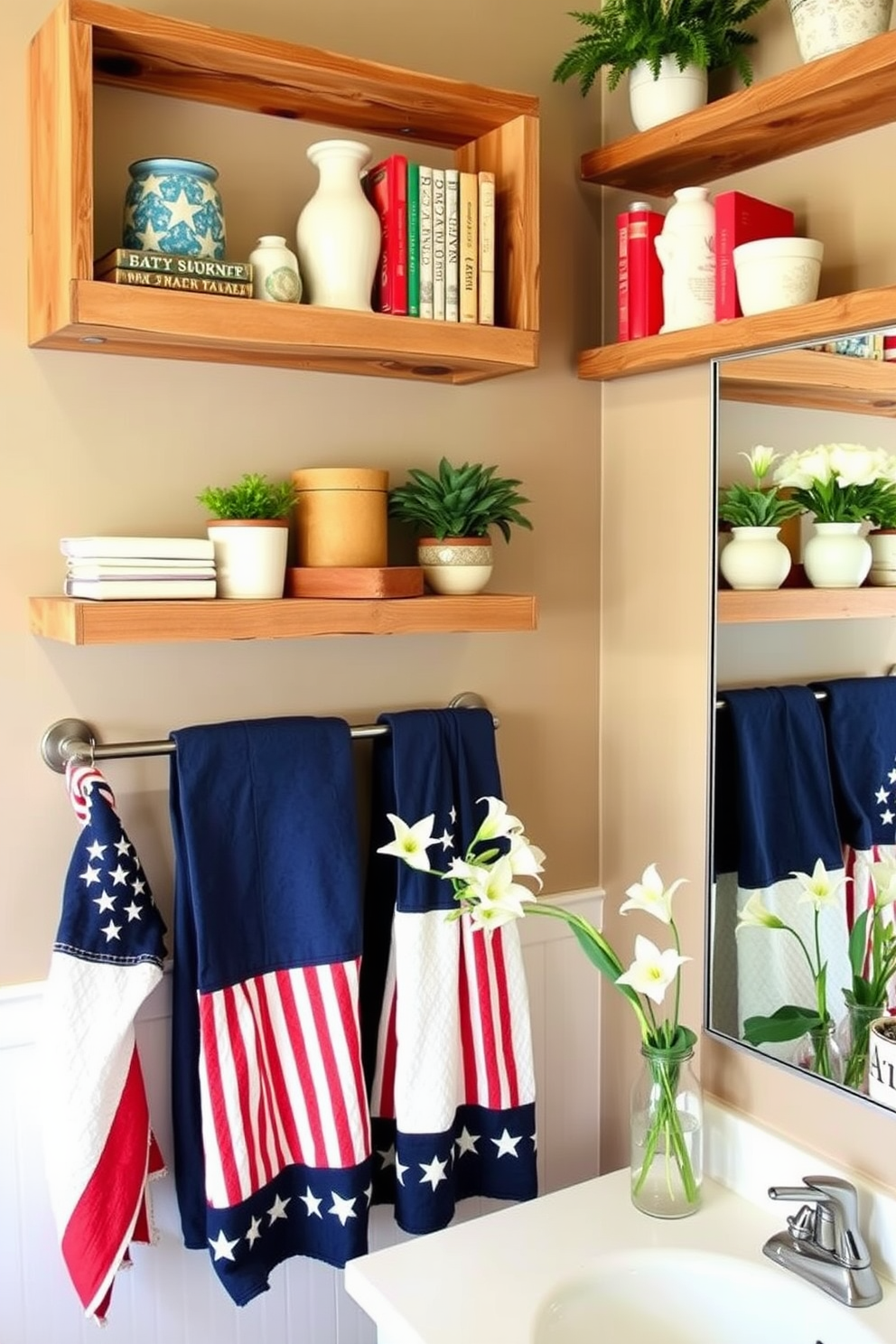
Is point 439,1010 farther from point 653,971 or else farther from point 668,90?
point 668,90

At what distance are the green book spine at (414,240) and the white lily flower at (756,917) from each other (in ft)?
2.66

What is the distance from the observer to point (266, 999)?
1.57 metres

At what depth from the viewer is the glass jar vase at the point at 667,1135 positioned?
5.11ft

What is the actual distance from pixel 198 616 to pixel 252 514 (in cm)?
16

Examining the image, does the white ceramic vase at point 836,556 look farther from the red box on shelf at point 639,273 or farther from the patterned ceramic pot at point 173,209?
the patterned ceramic pot at point 173,209

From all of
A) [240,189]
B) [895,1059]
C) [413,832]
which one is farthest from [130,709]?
[895,1059]

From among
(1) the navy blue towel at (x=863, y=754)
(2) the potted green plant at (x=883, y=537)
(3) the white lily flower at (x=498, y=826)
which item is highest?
(2) the potted green plant at (x=883, y=537)

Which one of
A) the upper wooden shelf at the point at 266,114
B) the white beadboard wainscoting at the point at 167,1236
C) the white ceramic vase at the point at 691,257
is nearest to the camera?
the upper wooden shelf at the point at 266,114

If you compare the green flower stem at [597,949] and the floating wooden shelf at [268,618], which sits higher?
the floating wooden shelf at [268,618]

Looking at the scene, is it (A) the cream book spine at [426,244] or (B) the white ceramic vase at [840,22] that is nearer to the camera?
(B) the white ceramic vase at [840,22]

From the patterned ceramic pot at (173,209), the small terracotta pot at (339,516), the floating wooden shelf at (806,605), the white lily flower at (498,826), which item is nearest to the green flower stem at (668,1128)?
the white lily flower at (498,826)

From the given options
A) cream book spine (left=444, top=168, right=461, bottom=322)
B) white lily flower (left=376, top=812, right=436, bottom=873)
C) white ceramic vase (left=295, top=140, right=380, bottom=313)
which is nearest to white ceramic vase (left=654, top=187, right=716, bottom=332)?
cream book spine (left=444, top=168, right=461, bottom=322)

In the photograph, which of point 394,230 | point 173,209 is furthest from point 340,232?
point 173,209

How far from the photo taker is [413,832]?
1547 millimetres
